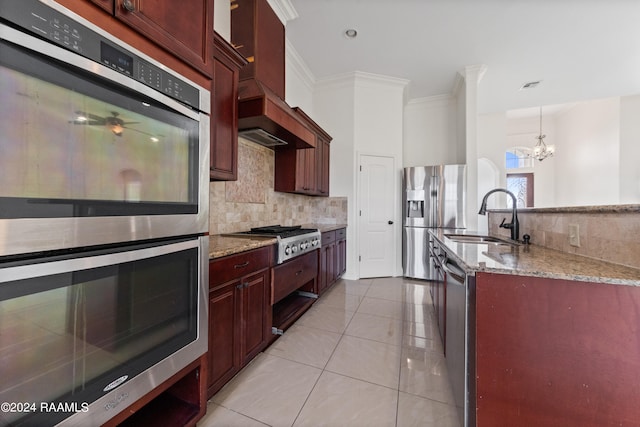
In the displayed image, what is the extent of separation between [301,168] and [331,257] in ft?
4.15

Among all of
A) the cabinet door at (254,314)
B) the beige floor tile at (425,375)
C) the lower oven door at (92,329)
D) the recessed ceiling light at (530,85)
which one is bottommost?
the beige floor tile at (425,375)

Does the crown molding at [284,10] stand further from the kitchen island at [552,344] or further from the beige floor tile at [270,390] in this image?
the beige floor tile at [270,390]

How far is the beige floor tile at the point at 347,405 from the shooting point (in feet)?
4.40

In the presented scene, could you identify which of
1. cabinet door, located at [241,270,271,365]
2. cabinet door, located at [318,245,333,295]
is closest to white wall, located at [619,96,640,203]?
cabinet door, located at [318,245,333,295]

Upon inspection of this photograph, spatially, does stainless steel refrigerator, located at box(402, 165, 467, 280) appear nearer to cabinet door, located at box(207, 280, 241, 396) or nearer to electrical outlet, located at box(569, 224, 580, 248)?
electrical outlet, located at box(569, 224, 580, 248)

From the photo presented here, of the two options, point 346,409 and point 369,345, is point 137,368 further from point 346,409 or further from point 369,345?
point 369,345

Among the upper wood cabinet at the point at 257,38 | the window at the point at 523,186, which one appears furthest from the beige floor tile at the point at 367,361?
the window at the point at 523,186

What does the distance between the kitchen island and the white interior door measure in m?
2.99

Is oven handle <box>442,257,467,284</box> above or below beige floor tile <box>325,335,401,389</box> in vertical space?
above

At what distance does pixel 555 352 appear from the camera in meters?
0.96

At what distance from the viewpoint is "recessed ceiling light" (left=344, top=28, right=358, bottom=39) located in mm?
3057

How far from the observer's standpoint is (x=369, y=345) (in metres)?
2.07

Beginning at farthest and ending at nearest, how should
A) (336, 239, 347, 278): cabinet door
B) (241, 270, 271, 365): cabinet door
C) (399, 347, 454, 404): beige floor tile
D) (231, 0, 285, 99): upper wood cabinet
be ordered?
(336, 239, 347, 278): cabinet door → (231, 0, 285, 99): upper wood cabinet → (241, 270, 271, 365): cabinet door → (399, 347, 454, 404): beige floor tile

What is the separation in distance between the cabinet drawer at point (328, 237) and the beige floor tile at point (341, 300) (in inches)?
27.2
